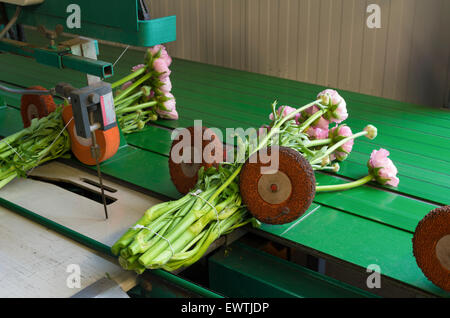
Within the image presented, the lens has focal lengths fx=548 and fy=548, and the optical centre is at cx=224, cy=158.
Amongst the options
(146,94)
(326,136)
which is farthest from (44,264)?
(146,94)

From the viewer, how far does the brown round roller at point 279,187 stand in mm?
1745

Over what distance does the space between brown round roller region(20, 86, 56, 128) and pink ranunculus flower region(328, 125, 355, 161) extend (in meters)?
1.37

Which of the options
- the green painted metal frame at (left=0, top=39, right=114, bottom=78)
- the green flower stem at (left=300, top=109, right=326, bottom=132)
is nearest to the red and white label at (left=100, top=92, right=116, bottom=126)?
the green painted metal frame at (left=0, top=39, right=114, bottom=78)

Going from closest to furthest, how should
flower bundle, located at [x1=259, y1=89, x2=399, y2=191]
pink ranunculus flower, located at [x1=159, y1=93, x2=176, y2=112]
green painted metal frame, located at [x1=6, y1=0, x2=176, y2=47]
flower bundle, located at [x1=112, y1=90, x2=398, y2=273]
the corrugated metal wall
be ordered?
flower bundle, located at [x1=112, y1=90, x2=398, y2=273]
green painted metal frame, located at [x1=6, y1=0, x2=176, y2=47]
flower bundle, located at [x1=259, y1=89, x2=399, y2=191]
pink ranunculus flower, located at [x1=159, y1=93, x2=176, y2=112]
the corrugated metal wall

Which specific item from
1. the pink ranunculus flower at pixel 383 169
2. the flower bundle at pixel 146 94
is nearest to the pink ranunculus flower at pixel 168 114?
the flower bundle at pixel 146 94

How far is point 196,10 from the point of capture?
14.7ft

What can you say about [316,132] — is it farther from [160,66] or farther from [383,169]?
[160,66]

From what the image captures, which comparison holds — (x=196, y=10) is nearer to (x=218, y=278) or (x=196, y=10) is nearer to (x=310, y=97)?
(x=310, y=97)

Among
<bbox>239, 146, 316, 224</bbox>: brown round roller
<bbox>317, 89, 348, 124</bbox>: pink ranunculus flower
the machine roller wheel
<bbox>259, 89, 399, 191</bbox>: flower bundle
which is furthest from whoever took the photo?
the machine roller wheel

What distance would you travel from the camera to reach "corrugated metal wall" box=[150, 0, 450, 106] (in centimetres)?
333

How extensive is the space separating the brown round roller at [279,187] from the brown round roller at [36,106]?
1311mm

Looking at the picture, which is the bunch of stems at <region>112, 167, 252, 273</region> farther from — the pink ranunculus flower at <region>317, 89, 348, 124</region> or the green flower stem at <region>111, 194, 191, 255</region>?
the pink ranunculus flower at <region>317, 89, 348, 124</region>

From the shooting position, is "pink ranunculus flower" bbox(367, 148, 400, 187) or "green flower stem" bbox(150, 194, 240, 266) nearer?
"green flower stem" bbox(150, 194, 240, 266)

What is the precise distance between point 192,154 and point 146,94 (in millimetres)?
997
